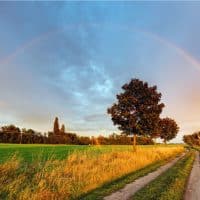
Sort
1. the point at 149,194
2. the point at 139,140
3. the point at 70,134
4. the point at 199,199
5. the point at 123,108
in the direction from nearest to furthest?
the point at 199,199
the point at 149,194
the point at 123,108
the point at 70,134
the point at 139,140

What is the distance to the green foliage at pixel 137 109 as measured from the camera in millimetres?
34906

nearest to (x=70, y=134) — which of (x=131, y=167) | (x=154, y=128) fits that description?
(x=154, y=128)

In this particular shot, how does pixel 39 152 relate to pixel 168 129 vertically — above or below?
below

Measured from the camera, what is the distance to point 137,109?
35312 mm

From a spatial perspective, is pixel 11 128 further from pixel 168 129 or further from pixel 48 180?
pixel 48 180

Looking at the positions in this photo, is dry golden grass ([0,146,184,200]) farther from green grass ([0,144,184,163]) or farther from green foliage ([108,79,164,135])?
green foliage ([108,79,164,135])

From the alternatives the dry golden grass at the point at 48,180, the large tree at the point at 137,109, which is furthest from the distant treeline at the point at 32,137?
the dry golden grass at the point at 48,180

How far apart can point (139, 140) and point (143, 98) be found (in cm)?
9235

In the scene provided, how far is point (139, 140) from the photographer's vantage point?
126 meters

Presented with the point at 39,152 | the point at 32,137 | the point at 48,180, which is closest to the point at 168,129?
the point at 32,137

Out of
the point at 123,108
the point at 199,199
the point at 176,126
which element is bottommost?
the point at 199,199

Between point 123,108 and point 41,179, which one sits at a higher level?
point 123,108

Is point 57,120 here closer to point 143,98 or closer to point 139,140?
point 139,140

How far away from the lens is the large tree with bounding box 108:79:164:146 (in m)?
34.9
